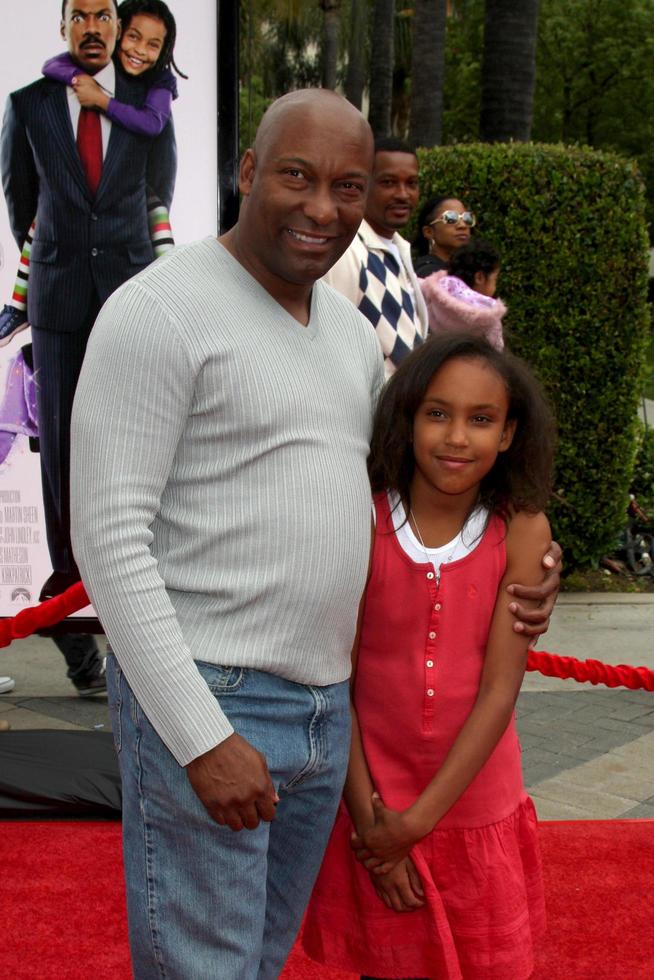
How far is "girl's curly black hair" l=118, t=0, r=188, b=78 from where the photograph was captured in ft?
14.5

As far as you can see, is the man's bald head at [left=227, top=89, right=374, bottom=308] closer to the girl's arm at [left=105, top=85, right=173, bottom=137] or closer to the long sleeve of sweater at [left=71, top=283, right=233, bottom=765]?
the long sleeve of sweater at [left=71, top=283, right=233, bottom=765]

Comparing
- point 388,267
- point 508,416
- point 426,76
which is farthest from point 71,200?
point 426,76

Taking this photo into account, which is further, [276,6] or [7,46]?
[276,6]

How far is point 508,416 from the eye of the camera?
7.79ft

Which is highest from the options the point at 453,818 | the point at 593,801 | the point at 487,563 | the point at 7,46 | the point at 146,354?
the point at 7,46

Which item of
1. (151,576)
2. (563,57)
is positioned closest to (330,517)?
(151,576)

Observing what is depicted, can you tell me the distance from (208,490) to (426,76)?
1701 centimetres

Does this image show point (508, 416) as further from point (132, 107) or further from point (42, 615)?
point (132, 107)

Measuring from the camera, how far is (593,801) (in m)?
4.36

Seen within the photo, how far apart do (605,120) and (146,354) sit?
31.1m

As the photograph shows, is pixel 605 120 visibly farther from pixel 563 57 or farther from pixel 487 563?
pixel 487 563

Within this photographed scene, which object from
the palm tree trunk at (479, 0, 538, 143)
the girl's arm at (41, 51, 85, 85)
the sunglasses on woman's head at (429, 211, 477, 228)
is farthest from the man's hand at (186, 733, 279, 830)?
the palm tree trunk at (479, 0, 538, 143)

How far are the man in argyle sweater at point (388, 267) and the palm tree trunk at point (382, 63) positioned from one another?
23525 millimetres

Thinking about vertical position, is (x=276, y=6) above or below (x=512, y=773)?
above
